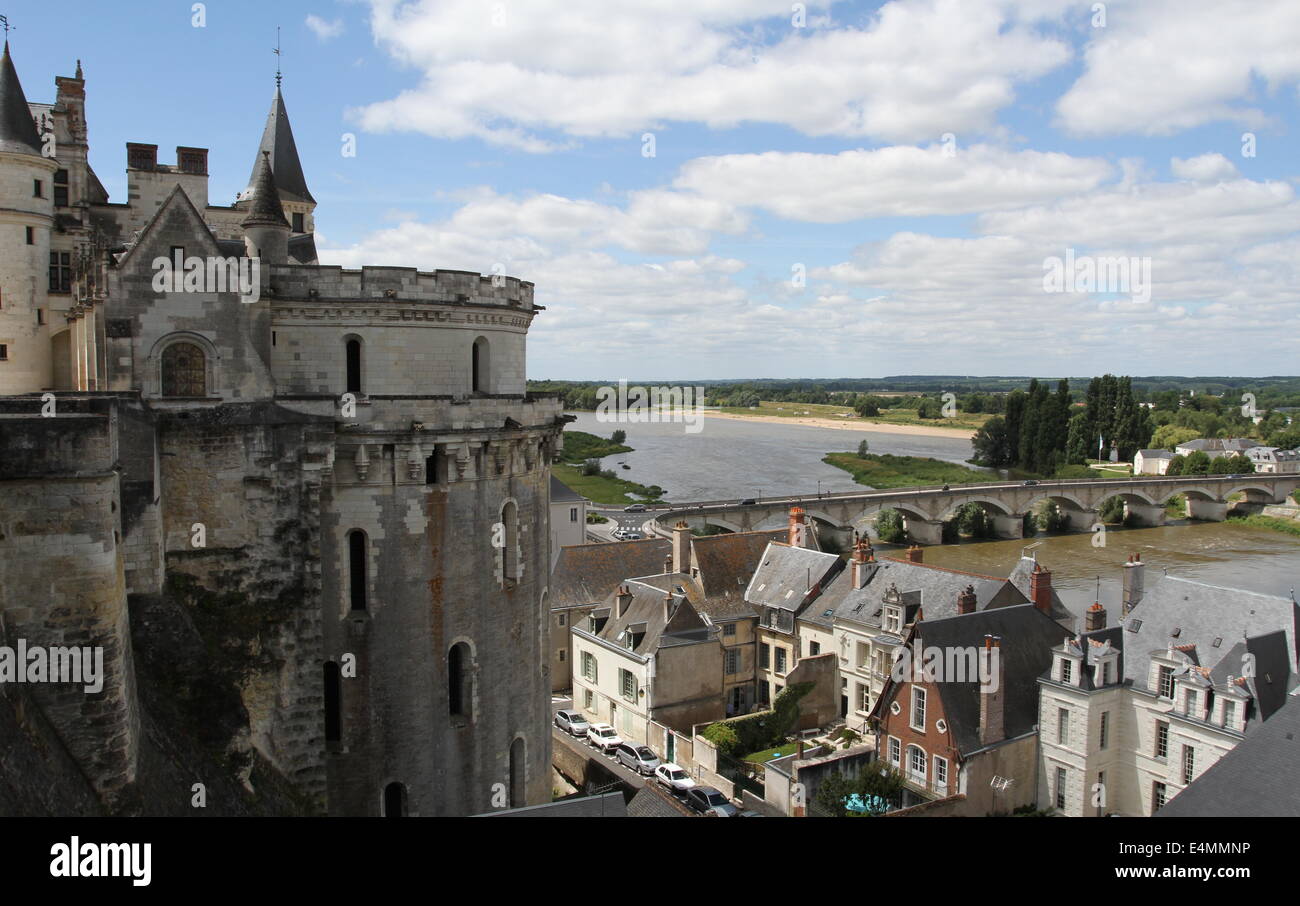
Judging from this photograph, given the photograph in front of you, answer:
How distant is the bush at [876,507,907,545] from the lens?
258 ft

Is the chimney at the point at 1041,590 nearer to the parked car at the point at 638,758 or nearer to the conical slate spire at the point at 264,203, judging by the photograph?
the parked car at the point at 638,758

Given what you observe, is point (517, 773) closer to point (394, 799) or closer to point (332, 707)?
point (394, 799)

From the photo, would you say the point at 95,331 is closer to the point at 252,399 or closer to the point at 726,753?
the point at 252,399

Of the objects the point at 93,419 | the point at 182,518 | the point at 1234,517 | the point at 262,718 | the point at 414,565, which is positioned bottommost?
the point at 1234,517

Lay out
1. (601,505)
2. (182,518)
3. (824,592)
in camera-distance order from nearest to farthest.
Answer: (182,518) → (824,592) → (601,505)

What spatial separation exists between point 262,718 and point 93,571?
188 inches

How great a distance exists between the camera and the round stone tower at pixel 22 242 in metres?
18.4

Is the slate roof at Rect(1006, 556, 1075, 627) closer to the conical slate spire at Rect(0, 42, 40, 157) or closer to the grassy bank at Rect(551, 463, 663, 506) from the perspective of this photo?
the conical slate spire at Rect(0, 42, 40, 157)

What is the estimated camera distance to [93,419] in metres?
11.7

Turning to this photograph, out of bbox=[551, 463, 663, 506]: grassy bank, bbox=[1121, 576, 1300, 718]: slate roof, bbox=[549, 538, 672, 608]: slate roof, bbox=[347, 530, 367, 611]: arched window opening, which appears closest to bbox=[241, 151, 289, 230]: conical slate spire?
bbox=[347, 530, 367, 611]: arched window opening

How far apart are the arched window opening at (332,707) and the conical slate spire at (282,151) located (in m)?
13.3
